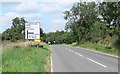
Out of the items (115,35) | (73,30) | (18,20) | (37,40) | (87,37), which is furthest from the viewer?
(18,20)

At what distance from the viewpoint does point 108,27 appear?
208 feet

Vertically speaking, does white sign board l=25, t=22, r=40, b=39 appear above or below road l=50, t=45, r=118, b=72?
above

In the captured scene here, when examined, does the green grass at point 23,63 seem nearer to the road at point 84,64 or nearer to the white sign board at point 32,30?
the road at point 84,64

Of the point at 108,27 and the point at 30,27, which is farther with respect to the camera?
the point at 108,27

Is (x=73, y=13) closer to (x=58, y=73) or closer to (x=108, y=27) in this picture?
(x=108, y=27)

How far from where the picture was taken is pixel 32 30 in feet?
190

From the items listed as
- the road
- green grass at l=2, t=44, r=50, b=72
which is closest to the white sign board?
the road

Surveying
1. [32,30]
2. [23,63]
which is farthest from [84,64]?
[32,30]

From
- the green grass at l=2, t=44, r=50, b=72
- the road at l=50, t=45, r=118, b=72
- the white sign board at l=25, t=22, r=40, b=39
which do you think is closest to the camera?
the green grass at l=2, t=44, r=50, b=72

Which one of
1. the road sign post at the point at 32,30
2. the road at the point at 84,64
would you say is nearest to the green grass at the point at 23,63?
the road at the point at 84,64

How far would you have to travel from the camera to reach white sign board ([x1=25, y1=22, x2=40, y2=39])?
57.2 metres

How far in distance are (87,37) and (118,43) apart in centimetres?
5051

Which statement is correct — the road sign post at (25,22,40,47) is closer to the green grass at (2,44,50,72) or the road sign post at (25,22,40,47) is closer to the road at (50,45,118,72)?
the road at (50,45,118,72)

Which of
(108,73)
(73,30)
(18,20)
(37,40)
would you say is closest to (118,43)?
(37,40)
